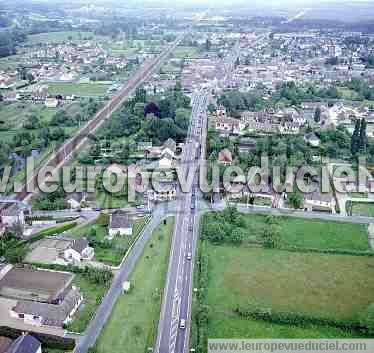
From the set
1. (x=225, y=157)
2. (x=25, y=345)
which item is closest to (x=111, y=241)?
(x=25, y=345)

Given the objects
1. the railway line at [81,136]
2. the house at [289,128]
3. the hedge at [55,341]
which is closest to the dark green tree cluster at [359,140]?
the house at [289,128]

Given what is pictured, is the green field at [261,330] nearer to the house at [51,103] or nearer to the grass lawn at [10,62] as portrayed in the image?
the house at [51,103]

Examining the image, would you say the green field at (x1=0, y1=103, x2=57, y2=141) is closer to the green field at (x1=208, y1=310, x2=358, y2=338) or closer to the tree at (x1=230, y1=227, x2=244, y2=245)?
the tree at (x1=230, y1=227, x2=244, y2=245)

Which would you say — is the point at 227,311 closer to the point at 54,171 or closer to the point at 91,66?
the point at 54,171

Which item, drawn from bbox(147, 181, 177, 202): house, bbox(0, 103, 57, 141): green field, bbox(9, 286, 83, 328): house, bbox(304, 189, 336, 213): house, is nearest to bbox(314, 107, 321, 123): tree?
bbox(304, 189, 336, 213): house

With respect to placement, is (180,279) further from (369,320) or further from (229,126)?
(229,126)

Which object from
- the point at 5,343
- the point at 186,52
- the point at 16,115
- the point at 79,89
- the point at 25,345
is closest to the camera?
the point at 25,345
